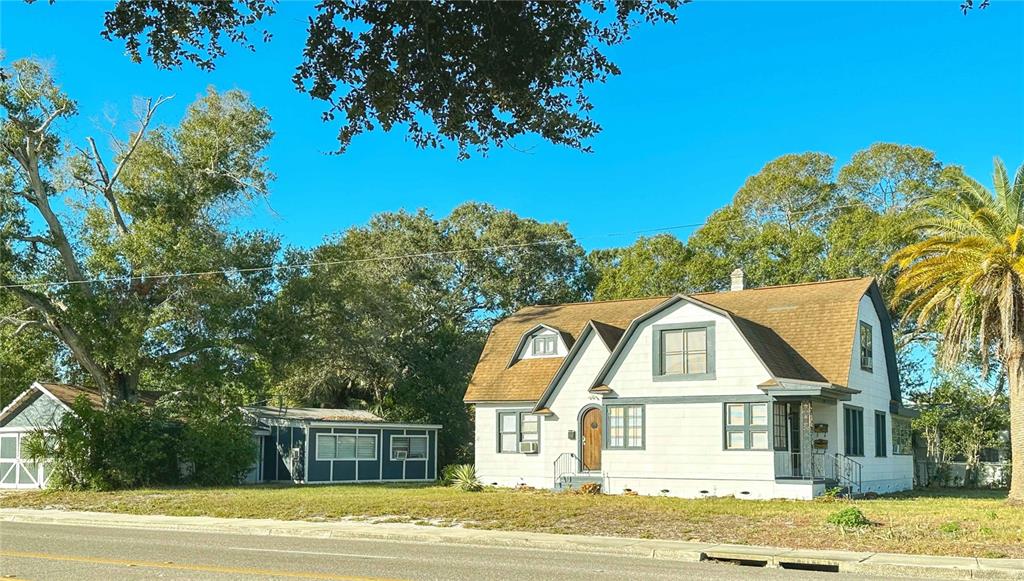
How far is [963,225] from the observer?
25484 mm

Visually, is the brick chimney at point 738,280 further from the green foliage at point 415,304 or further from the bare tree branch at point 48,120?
the bare tree branch at point 48,120

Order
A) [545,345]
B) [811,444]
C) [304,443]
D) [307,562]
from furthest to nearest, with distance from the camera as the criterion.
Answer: [304,443] → [545,345] → [811,444] → [307,562]

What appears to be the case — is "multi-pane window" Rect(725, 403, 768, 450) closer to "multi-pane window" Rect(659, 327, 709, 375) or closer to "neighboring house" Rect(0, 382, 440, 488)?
"multi-pane window" Rect(659, 327, 709, 375)

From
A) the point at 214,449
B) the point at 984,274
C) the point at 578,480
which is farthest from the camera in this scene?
the point at 214,449

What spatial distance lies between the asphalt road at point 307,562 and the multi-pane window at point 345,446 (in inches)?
872

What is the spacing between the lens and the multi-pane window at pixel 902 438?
34250 mm

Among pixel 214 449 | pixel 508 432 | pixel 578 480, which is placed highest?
pixel 508 432

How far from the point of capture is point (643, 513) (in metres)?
21.8

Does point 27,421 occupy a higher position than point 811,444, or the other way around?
point 27,421

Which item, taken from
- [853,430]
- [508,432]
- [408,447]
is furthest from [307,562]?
[408,447]

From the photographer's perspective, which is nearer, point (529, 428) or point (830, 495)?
point (830, 495)

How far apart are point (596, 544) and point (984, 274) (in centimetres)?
1372

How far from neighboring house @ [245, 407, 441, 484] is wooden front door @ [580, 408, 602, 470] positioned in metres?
12.7

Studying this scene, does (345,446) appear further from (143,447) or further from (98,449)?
(98,449)
